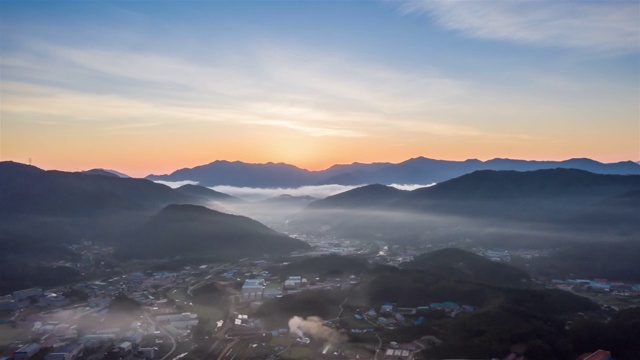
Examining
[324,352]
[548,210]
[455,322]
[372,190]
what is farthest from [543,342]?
[372,190]

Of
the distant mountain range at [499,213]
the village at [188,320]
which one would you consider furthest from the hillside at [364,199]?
the village at [188,320]

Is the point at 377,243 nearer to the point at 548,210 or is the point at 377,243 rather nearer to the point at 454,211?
the point at 454,211

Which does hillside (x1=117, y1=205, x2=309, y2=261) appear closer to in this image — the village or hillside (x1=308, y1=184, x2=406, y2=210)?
the village

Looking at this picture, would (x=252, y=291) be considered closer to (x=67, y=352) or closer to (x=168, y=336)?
(x=168, y=336)

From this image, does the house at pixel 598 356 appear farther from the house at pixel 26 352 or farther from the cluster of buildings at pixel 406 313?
the house at pixel 26 352

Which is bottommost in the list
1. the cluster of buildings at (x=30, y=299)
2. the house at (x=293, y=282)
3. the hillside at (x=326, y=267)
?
the cluster of buildings at (x=30, y=299)

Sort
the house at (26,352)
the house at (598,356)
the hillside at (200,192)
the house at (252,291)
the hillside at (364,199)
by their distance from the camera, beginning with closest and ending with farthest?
1. the house at (598,356)
2. the house at (26,352)
3. the house at (252,291)
4. the hillside at (364,199)
5. the hillside at (200,192)

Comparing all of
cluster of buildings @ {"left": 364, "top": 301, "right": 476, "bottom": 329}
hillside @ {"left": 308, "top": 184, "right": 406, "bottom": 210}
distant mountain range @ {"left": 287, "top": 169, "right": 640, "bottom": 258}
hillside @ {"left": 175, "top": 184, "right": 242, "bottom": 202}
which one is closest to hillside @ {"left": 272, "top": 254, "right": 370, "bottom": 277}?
cluster of buildings @ {"left": 364, "top": 301, "right": 476, "bottom": 329}

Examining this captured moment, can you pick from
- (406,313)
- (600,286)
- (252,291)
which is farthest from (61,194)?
(600,286)
